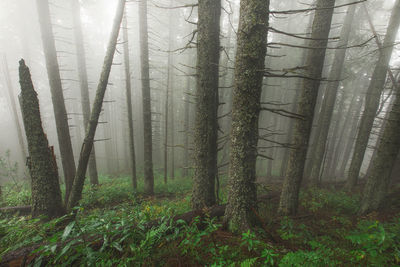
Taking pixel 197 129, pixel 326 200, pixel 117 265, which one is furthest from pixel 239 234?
pixel 326 200

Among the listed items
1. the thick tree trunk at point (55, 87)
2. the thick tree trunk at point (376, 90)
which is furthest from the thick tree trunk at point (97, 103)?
the thick tree trunk at point (376, 90)

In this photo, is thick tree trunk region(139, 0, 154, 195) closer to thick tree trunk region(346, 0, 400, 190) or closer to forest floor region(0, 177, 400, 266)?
forest floor region(0, 177, 400, 266)

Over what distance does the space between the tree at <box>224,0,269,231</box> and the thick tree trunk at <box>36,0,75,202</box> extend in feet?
A: 25.2

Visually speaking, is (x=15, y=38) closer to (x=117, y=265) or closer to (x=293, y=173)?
(x=117, y=265)

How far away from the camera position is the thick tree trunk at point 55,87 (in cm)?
774

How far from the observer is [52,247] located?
2420 mm

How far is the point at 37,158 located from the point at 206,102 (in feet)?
16.5

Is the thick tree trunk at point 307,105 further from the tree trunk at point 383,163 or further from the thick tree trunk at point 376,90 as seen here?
the thick tree trunk at point 376,90

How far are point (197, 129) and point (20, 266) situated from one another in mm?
4006

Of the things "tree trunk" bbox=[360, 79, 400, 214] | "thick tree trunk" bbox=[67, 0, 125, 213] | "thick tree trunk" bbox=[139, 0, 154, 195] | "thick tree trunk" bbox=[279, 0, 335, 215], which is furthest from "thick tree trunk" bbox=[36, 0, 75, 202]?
"tree trunk" bbox=[360, 79, 400, 214]

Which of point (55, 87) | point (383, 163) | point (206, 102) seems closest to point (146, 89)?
point (55, 87)

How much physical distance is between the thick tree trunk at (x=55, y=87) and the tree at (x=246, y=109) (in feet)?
25.2

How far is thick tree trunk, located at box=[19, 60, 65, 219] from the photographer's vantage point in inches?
187

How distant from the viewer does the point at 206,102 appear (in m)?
4.68
